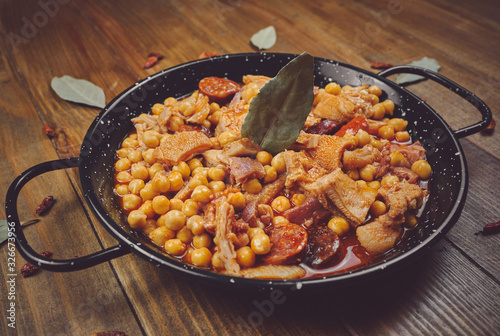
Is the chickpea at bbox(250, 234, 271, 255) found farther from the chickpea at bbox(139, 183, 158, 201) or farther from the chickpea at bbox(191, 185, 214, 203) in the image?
the chickpea at bbox(139, 183, 158, 201)

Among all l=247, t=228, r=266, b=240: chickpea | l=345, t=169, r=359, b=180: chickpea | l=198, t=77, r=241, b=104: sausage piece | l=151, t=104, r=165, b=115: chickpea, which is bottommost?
l=247, t=228, r=266, b=240: chickpea

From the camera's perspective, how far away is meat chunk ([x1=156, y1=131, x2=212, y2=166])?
2748 millimetres

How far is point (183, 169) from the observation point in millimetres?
2742

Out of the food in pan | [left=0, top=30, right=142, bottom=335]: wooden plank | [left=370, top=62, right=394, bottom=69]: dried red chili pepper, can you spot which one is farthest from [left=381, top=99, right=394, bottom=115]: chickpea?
[left=0, top=30, right=142, bottom=335]: wooden plank

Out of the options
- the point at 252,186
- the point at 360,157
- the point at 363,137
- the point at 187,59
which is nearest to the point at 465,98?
the point at 363,137

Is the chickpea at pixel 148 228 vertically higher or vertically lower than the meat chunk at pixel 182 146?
lower

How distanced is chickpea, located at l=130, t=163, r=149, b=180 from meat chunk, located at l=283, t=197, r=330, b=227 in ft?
3.53

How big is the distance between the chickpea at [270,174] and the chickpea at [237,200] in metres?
0.24

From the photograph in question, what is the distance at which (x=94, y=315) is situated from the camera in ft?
7.37

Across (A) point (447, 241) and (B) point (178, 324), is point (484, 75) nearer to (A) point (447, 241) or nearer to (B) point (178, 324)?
(A) point (447, 241)

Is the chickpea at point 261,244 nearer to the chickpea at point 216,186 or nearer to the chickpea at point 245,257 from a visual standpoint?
the chickpea at point 245,257

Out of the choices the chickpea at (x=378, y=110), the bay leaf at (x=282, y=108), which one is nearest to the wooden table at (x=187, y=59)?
the chickpea at (x=378, y=110)

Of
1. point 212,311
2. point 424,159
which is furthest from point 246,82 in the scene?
point 212,311

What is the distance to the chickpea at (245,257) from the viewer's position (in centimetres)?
224
